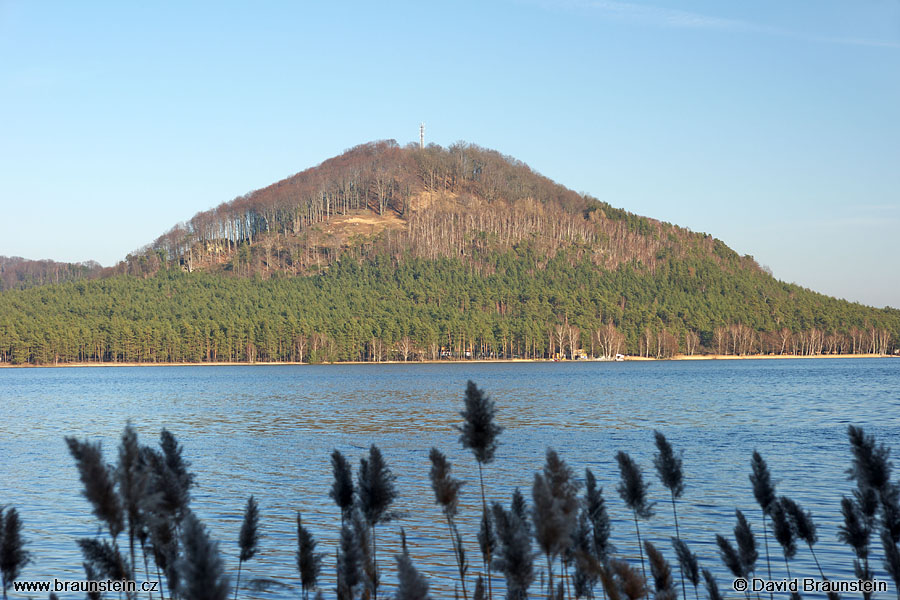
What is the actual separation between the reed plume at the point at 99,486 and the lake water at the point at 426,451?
8.83 metres

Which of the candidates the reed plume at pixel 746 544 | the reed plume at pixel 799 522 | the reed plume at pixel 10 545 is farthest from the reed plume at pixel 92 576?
the reed plume at pixel 799 522

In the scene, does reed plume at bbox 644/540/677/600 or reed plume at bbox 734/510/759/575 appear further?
reed plume at bbox 734/510/759/575

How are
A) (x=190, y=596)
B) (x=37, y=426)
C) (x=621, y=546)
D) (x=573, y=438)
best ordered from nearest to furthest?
1. (x=190, y=596)
2. (x=621, y=546)
3. (x=573, y=438)
4. (x=37, y=426)

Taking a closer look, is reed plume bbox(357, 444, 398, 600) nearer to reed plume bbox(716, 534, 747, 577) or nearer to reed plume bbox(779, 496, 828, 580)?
reed plume bbox(716, 534, 747, 577)

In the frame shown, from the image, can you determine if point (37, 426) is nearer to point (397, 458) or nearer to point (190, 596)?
point (397, 458)

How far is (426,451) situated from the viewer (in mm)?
37938

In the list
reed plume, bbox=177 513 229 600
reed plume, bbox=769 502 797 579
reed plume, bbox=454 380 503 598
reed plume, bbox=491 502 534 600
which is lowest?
reed plume, bbox=769 502 797 579

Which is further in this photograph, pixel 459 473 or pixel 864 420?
pixel 864 420

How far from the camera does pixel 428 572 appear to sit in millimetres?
17453

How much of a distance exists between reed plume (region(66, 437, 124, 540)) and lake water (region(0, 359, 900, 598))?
8826mm

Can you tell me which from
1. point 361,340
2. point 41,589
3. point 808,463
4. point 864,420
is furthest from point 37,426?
point 361,340

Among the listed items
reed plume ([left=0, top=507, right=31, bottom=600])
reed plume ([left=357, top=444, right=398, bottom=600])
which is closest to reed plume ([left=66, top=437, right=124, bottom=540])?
reed plume ([left=0, top=507, right=31, bottom=600])

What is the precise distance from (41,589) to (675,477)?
1313 cm

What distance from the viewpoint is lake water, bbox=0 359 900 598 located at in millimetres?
19781
